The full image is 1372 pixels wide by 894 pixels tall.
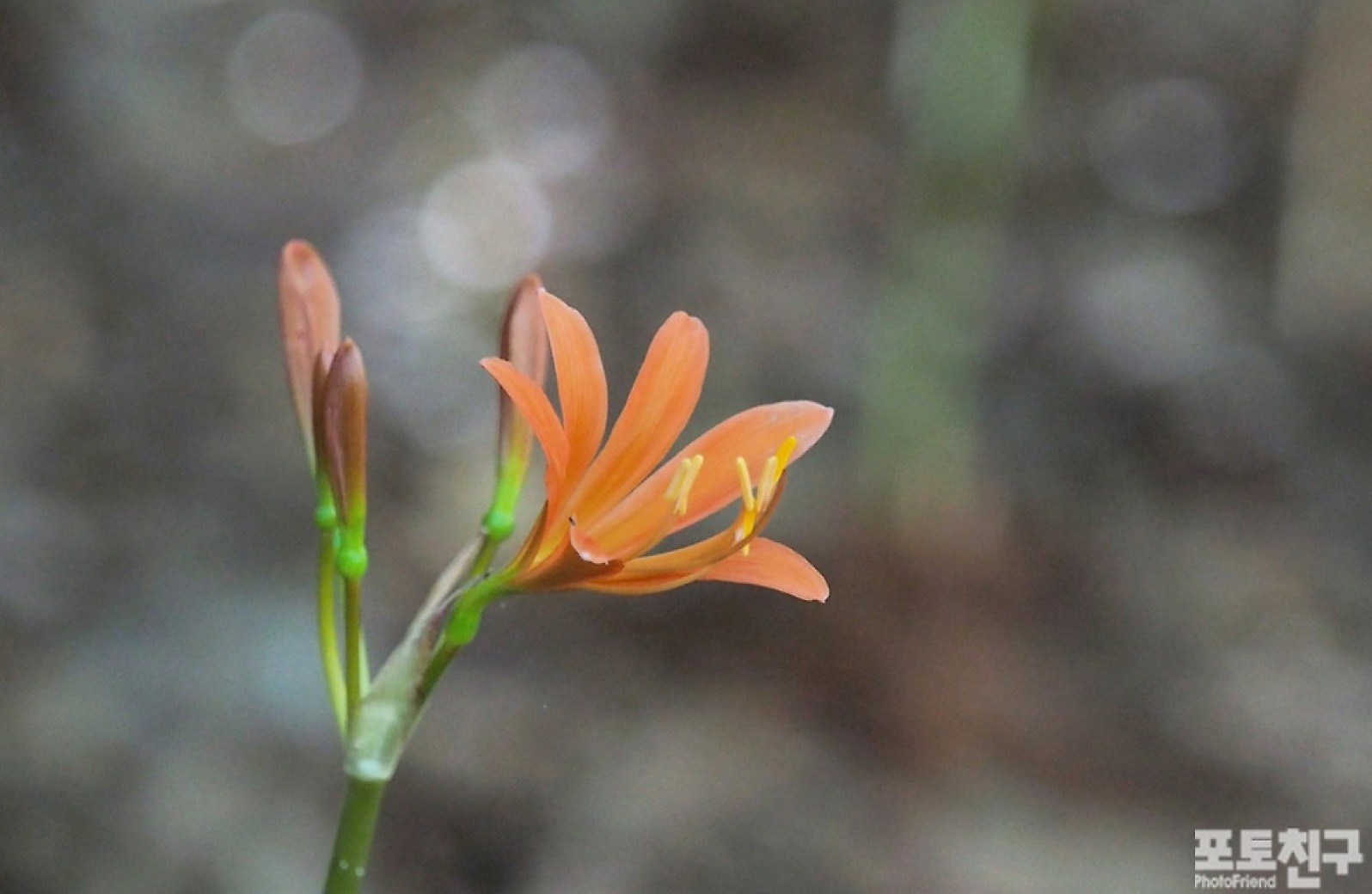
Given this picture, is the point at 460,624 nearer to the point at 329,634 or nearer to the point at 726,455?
the point at 329,634

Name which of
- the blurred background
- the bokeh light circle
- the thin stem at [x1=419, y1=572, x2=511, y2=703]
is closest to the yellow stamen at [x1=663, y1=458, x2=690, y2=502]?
the thin stem at [x1=419, y1=572, x2=511, y2=703]

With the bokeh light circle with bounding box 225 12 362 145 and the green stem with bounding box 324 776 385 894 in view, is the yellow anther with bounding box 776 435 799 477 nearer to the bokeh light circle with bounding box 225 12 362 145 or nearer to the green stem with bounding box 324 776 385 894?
the green stem with bounding box 324 776 385 894

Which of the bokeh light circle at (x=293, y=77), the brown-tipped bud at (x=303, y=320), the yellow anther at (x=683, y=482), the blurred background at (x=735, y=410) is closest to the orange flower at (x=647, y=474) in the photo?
the yellow anther at (x=683, y=482)

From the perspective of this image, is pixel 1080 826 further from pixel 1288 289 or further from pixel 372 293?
pixel 372 293

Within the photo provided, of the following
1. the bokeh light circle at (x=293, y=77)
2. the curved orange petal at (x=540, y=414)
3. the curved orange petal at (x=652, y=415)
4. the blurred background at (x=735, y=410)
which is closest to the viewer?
the curved orange petal at (x=540, y=414)

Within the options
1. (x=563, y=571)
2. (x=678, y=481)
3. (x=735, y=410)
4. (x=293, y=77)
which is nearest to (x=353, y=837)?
(x=563, y=571)

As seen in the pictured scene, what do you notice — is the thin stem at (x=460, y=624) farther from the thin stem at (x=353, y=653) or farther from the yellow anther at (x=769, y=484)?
the yellow anther at (x=769, y=484)

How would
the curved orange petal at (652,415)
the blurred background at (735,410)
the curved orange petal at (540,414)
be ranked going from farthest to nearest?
1. the blurred background at (735,410)
2. the curved orange petal at (652,415)
3. the curved orange petal at (540,414)
